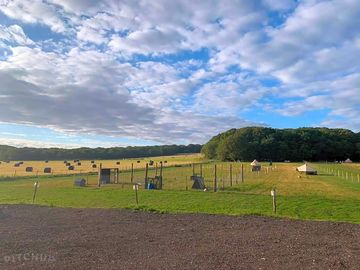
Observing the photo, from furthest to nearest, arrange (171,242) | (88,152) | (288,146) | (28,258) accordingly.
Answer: (88,152)
(288,146)
(171,242)
(28,258)

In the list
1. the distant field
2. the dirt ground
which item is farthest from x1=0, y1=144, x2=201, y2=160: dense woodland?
the dirt ground

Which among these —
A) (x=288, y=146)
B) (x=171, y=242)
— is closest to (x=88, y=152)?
(x=288, y=146)

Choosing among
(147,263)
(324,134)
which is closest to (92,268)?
(147,263)

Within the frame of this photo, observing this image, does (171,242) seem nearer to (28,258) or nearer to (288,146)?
(28,258)

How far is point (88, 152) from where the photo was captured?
156 meters

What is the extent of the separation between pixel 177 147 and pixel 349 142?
7202 cm

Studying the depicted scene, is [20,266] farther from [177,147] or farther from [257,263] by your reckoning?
[177,147]

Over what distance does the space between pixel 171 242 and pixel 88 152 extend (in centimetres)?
14977

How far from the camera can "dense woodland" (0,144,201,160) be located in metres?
143

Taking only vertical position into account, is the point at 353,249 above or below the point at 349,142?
below

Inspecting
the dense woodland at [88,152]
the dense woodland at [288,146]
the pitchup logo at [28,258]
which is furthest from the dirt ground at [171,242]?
the dense woodland at [88,152]

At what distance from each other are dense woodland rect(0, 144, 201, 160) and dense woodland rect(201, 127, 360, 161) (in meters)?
33.3

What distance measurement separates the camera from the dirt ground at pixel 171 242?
824 cm

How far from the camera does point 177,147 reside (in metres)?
180
